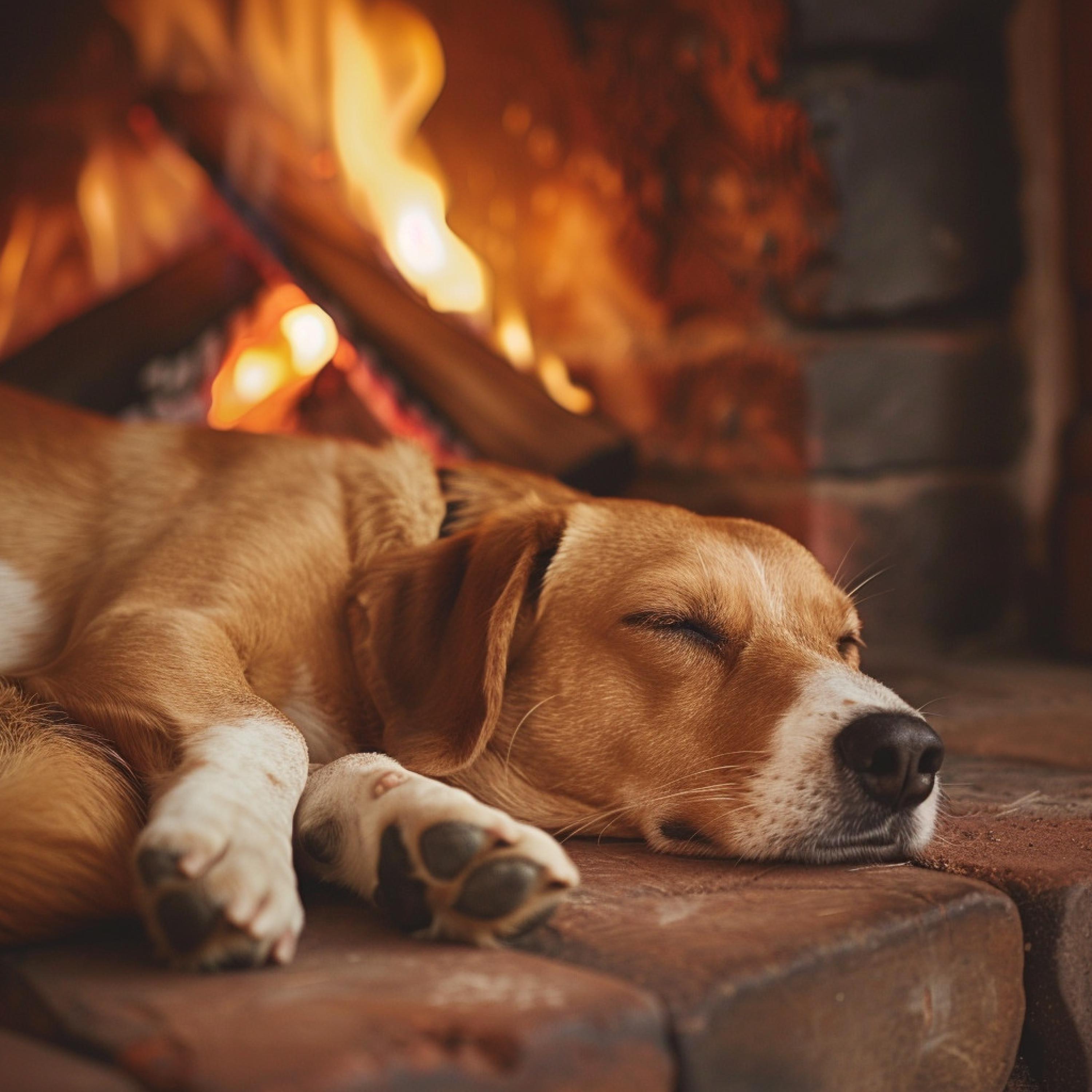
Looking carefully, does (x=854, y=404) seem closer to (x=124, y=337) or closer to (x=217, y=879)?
(x=124, y=337)

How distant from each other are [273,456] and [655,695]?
2.94 ft

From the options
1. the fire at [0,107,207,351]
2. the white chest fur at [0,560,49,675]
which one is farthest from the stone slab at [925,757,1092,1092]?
the fire at [0,107,207,351]

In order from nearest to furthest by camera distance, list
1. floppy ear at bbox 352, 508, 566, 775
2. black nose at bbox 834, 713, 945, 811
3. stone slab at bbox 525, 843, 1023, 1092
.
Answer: stone slab at bbox 525, 843, 1023, 1092 → black nose at bbox 834, 713, 945, 811 → floppy ear at bbox 352, 508, 566, 775

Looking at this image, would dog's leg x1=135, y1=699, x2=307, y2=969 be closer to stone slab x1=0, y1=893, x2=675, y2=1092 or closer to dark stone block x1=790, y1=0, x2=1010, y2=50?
stone slab x1=0, y1=893, x2=675, y2=1092

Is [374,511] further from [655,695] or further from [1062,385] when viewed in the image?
[1062,385]

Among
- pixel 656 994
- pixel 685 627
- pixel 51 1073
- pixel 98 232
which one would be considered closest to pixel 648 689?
pixel 685 627

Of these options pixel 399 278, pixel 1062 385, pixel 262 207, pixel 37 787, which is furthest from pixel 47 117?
pixel 1062 385

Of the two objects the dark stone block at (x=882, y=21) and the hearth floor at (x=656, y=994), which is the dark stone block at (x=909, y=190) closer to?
the dark stone block at (x=882, y=21)

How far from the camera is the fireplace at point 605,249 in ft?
9.52

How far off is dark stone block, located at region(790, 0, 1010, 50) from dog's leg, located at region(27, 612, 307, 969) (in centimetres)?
206

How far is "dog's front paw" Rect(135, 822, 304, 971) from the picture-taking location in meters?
1.08

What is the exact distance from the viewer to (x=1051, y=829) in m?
1.62

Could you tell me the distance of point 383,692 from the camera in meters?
1.78

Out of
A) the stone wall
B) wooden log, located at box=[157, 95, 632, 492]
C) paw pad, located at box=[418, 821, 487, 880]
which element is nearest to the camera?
paw pad, located at box=[418, 821, 487, 880]
